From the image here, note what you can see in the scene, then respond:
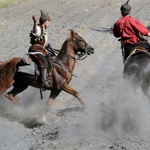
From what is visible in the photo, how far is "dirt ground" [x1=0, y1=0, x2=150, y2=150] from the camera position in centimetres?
970

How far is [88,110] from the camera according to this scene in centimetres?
1165

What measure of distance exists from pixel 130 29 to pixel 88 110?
234cm

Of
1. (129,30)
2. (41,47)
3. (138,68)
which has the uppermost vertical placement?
(129,30)

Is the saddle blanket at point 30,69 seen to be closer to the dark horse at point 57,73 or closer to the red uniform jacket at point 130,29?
the dark horse at point 57,73

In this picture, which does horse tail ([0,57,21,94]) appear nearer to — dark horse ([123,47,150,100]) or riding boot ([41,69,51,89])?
riding boot ([41,69,51,89])

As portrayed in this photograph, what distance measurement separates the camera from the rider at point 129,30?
11.0 metres

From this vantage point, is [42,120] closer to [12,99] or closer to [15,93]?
[12,99]

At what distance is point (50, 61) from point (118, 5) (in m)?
14.0

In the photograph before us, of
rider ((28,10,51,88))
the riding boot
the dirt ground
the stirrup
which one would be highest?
rider ((28,10,51,88))

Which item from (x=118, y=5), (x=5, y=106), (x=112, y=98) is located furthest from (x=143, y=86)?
(x=118, y=5)

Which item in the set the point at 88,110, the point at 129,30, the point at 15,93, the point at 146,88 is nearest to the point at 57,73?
the point at 88,110

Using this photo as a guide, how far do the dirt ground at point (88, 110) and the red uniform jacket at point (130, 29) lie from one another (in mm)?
1253

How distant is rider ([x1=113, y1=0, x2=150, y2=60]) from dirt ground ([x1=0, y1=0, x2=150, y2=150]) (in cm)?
116

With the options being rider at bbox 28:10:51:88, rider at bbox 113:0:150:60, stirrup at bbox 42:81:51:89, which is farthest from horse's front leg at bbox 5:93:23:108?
rider at bbox 113:0:150:60
